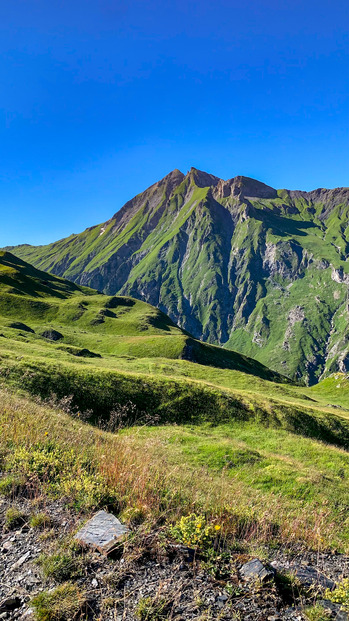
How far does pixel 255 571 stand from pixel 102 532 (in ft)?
10.6

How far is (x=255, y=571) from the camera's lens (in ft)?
20.6

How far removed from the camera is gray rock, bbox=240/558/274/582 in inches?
240

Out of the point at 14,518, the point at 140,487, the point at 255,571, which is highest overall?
the point at 255,571

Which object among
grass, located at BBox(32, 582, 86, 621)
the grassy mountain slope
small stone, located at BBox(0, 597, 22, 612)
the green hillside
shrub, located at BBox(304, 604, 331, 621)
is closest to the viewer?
grass, located at BBox(32, 582, 86, 621)

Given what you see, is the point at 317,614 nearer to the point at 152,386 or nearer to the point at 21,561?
the point at 21,561

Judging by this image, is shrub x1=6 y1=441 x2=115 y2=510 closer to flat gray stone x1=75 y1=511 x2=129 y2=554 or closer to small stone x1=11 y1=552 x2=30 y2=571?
flat gray stone x1=75 y1=511 x2=129 y2=554

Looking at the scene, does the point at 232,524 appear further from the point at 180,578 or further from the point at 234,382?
the point at 234,382

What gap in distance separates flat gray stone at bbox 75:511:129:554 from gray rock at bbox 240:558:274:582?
256 centimetres

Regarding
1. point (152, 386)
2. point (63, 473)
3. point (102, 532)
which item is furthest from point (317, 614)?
point (152, 386)

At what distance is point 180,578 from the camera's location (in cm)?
596

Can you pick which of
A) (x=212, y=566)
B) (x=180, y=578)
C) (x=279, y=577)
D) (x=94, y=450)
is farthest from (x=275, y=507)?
(x=94, y=450)

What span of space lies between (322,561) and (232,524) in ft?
7.45

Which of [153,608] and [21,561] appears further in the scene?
[21,561]

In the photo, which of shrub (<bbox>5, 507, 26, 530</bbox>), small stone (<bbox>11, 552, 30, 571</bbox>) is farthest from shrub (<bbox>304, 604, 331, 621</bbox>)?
shrub (<bbox>5, 507, 26, 530</bbox>)
